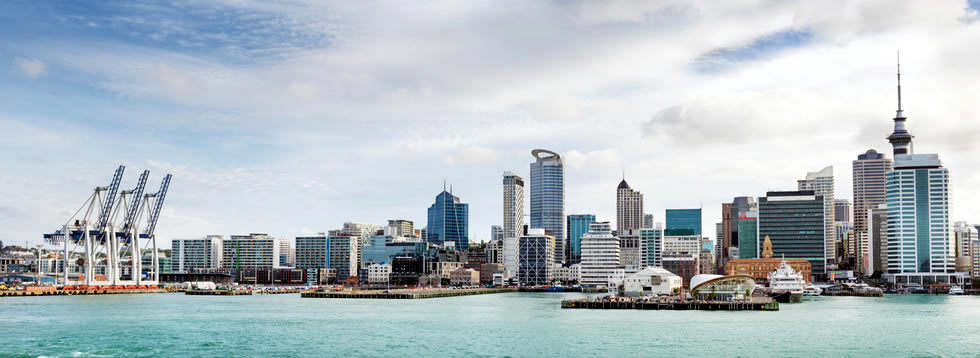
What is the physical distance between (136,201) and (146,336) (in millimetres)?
98797

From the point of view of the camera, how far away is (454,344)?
206 feet

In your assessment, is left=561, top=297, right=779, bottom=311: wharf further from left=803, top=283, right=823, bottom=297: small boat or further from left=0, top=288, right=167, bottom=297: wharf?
left=0, top=288, right=167, bottom=297: wharf

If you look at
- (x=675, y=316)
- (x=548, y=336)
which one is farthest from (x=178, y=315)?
(x=675, y=316)

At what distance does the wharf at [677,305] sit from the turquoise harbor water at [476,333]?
4.20 metres

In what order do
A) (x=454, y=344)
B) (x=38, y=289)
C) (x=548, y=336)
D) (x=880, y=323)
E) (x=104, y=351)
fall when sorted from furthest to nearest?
(x=38, y=289)
(x=880, y=323)
(x=548, y=336)
(x=454, y=344)
(x=104, y=351)

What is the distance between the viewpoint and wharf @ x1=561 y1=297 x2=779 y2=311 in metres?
100

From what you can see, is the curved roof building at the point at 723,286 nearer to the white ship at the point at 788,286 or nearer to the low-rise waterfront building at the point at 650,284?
the low-rise waterfront building at the point at 650,284

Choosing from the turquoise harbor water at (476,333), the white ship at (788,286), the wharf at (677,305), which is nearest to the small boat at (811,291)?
the white ship at (788,286)

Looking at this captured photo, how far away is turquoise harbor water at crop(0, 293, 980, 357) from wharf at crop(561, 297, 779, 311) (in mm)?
4203

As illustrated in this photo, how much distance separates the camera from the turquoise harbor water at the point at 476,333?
192 feet

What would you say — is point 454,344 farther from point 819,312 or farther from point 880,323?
point 819,312

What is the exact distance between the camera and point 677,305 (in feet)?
335

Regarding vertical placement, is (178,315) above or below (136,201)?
below

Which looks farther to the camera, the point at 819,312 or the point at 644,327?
the point at 819,312
